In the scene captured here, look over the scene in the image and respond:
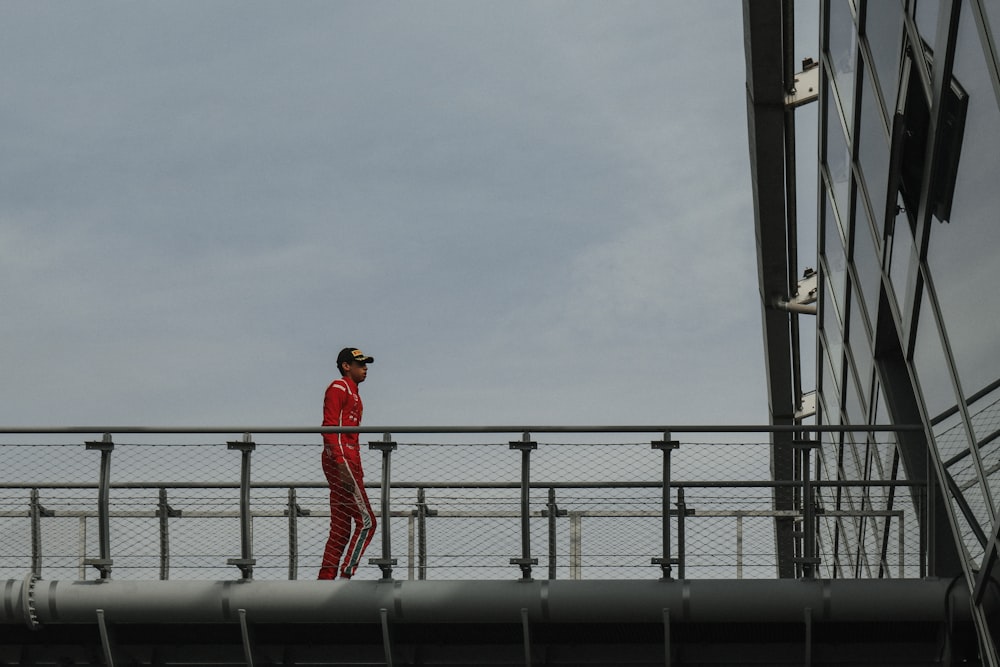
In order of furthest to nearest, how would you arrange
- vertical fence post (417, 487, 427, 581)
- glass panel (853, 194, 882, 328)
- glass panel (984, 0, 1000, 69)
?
glass panel (853, 194, 882, 328) < vertical fence post (417, 487, 427, 581) < glass panel (984, 0, 1000, 69)

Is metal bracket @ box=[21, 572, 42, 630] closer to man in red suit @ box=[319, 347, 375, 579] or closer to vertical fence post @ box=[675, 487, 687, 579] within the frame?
man in red suit @ box=[319, 347, 375, 579]

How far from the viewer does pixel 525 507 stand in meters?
11.8

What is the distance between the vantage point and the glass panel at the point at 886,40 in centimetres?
1038

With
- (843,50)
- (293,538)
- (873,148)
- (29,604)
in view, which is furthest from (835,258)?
(29,604)

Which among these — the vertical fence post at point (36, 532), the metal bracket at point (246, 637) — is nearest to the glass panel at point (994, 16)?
the metal bracket at point (246, 637)

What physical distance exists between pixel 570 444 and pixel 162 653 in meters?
3.92

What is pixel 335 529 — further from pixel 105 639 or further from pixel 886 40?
pixel 886 40

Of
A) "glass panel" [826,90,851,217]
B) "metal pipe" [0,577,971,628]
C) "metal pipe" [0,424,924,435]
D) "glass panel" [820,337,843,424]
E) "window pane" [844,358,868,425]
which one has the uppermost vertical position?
"glass panel" [826,90,851,217]

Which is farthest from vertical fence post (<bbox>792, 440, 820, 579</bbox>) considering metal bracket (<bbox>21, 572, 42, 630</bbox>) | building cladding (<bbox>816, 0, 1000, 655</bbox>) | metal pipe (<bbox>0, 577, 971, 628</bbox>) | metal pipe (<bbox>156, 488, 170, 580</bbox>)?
metal bracket (<bbox>21, 572, 42, 630</bbox>)

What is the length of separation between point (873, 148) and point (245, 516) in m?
5.79

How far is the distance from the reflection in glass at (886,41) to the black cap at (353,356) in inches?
179

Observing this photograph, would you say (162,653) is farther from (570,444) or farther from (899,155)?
(899,155)

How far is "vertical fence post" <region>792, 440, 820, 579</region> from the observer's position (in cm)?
1137

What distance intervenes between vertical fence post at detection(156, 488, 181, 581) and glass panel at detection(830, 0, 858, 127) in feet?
22.1
